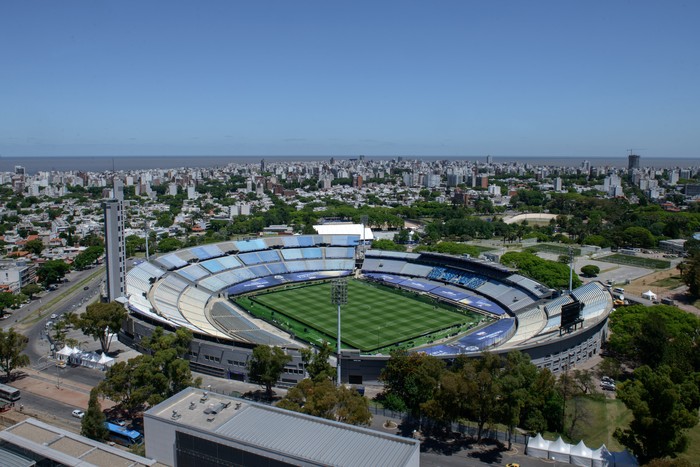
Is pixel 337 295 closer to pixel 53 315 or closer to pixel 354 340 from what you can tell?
pixel 354 340

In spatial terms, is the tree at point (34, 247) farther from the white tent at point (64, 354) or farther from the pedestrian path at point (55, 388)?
the pedestrian path at point (55, 388)

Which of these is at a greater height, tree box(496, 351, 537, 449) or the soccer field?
tree box(496, 351, 537, 449)

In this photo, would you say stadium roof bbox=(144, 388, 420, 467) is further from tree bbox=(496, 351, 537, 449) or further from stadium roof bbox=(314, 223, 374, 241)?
stadium roof bbox=(314, 223, 374, 241)

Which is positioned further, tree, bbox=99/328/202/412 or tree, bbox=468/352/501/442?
tree, bbox=99/328/202/412

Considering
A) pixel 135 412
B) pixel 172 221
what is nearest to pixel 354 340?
pixel 135 412

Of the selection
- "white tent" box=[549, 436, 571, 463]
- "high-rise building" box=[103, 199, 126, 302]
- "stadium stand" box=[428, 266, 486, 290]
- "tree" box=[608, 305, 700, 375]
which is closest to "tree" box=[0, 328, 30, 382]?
"high-rise building" box=[103, 199, 126, 302]

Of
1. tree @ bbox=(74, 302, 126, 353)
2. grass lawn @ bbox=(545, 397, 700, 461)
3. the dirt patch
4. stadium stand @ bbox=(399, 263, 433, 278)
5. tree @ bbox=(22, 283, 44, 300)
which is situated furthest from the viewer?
stadium stand @ bbox=(399, 263, 433, 278)
